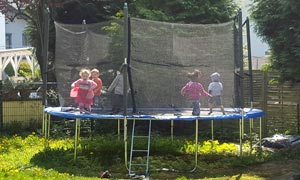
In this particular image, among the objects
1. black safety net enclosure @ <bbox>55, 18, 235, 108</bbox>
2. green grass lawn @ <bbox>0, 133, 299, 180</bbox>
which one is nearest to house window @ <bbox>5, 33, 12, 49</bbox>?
green grass lawn @ <bbox>0, 133, 299, 180</bbox>

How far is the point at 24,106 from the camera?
1447 cm

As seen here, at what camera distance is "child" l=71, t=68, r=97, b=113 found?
977cm

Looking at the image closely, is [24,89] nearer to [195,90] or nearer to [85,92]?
[85,92]

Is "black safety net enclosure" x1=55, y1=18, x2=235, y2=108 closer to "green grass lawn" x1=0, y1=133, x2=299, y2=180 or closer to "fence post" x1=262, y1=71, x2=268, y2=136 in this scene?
"green grass lawn" x1=0, y1=133, x2=299, y2=180

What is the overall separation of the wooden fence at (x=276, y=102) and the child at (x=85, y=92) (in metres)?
4.70

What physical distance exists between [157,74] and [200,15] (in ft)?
17.6

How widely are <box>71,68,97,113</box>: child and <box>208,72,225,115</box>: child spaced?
2159 millimetres

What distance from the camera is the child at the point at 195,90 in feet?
31.7

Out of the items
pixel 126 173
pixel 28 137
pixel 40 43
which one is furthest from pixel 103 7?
pixel 126 173

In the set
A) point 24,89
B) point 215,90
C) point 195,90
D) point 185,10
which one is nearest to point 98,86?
point 195,90

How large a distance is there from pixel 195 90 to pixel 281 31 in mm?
3223

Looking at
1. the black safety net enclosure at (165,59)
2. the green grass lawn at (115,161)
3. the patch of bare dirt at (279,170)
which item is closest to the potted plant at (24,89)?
the green grass lawn at (115,161)

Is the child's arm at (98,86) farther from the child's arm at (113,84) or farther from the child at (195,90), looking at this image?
the child at (195,90)

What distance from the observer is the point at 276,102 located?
42.2 feet
